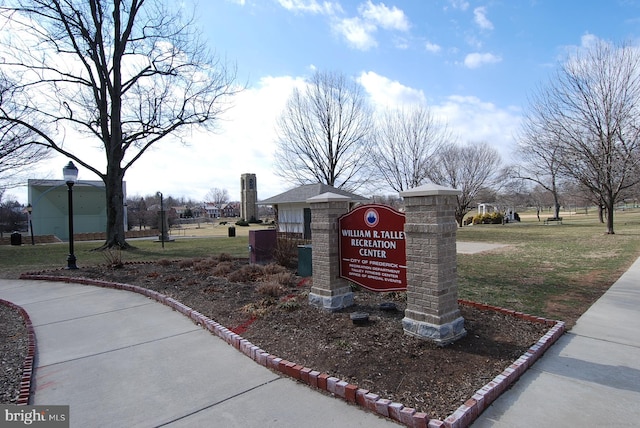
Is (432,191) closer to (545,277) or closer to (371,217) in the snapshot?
(371,217)

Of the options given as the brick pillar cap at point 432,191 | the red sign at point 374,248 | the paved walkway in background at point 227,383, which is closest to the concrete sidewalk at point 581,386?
the paved walkway in background at point 227,383

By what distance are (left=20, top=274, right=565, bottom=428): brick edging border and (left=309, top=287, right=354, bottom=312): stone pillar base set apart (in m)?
1.50

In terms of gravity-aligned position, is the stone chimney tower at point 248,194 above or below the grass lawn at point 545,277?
above

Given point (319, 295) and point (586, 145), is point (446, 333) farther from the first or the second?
point (586, 145)

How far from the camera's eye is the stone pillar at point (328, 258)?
226 inches

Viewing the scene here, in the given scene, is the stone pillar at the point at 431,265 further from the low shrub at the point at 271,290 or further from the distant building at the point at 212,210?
the distant building at the point at 212,210

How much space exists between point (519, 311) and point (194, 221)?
82838 mm

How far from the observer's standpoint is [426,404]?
3.07 metres

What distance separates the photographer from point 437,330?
425 centimetres

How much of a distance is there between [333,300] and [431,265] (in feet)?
6.26

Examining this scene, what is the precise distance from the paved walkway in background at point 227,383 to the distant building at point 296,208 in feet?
48.8

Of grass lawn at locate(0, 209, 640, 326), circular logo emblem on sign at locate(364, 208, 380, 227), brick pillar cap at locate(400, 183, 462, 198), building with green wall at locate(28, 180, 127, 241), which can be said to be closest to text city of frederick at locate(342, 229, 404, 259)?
circular logo emblem on sign at locate(364, 208, 380, 227)

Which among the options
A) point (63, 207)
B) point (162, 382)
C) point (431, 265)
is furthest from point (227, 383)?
point (63, 207)

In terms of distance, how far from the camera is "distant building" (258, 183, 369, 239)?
20453 millimetres
